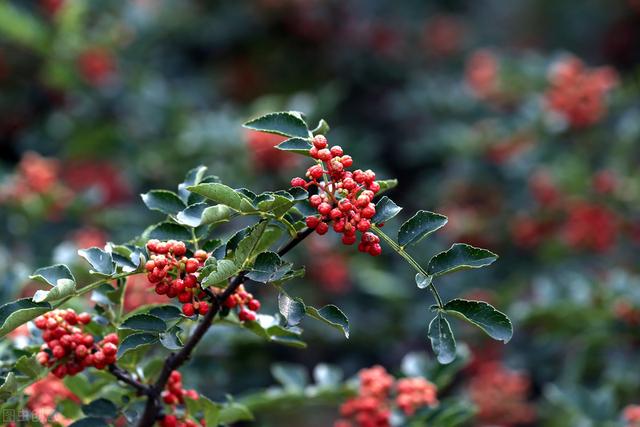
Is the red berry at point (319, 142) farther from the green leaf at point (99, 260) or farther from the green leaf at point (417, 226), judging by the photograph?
the green leaf at point (99, 260)

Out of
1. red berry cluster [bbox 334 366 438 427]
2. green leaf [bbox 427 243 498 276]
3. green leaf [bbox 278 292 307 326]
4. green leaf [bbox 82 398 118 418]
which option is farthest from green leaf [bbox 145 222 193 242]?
→ red berry cluster [bbox 334 366 438 427]

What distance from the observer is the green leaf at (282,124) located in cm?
142

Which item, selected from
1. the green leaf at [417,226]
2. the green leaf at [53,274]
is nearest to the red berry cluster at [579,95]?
the green leaf at [417,226]

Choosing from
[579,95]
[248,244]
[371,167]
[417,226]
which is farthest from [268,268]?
[371,167]

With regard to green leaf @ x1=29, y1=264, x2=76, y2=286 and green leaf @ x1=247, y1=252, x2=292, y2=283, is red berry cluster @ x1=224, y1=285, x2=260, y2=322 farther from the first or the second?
green leaf @ x1=29, y1=264, x2=76, y2=286

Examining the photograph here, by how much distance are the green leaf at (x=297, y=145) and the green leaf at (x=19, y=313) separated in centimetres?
46

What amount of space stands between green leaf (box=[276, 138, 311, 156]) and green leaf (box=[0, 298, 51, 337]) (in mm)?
458

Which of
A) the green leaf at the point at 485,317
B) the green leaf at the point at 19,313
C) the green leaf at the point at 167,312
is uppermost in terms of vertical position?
the green leaf at the point at 485,317

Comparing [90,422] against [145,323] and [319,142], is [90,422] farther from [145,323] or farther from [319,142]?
[319,142]

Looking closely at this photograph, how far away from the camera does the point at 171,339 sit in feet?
4.66

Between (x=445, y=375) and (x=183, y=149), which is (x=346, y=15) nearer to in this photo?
(x=183, y=149)

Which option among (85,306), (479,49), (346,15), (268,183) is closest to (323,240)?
(268,183)

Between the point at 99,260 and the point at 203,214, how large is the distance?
0.21 metres

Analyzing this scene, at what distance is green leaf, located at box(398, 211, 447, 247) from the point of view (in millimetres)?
1441
